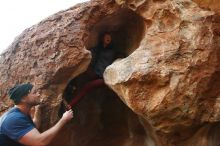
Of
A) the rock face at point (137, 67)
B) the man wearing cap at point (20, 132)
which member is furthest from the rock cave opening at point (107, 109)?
the man wearing cap at point (20, 132)

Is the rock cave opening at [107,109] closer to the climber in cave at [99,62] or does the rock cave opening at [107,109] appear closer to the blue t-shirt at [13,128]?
the climber in cave at [99,62]

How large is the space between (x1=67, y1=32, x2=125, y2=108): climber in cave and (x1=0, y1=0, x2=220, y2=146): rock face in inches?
5.3

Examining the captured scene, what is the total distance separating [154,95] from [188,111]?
468mm

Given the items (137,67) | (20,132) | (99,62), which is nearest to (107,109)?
(99,62)

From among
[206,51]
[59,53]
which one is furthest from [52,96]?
[206,51]

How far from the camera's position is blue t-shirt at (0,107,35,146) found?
13.8 ft

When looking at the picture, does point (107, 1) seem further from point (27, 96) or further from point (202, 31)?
point (27, 96)

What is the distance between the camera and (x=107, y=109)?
261 inches

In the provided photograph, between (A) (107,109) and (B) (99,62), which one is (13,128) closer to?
(B) (99,62)

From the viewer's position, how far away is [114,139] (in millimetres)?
6488

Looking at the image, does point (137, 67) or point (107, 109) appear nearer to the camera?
point (137, 67)

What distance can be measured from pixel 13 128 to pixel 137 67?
Result: 1680 mm

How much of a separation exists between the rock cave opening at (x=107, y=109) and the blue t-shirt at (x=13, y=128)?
4.96 feet

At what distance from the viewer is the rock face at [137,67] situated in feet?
16.0
